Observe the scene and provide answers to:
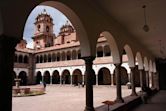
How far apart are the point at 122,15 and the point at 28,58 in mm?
36668

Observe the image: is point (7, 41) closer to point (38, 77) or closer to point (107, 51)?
point (107, 51)

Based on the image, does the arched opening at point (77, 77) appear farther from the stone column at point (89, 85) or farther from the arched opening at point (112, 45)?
the stone column at point (89, 85)

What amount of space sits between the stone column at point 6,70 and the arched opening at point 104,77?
112 feet

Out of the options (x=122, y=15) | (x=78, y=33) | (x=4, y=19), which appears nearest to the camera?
(x=4, y=19)

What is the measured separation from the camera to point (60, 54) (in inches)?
1555

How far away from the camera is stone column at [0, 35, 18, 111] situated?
362 cm

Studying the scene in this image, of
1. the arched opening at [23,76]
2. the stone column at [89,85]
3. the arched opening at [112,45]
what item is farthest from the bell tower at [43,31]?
the stone column at [89,85]

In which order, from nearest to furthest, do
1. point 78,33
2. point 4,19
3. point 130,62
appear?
point 4,19 → point 78,33 → point 130,62

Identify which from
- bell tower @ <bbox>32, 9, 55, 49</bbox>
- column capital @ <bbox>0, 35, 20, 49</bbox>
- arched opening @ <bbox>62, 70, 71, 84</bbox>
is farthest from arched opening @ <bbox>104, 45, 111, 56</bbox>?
column capital @ <bbox>0, 35, 20, 49</bbox>

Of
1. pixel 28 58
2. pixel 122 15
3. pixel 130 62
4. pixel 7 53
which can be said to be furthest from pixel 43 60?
pixel 7 53

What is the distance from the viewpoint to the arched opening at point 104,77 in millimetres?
37325

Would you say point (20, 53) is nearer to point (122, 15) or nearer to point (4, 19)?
point (122, 15)

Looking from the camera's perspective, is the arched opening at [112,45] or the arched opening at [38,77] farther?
the arched opening at [38,77]

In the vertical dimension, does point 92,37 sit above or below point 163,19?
below
